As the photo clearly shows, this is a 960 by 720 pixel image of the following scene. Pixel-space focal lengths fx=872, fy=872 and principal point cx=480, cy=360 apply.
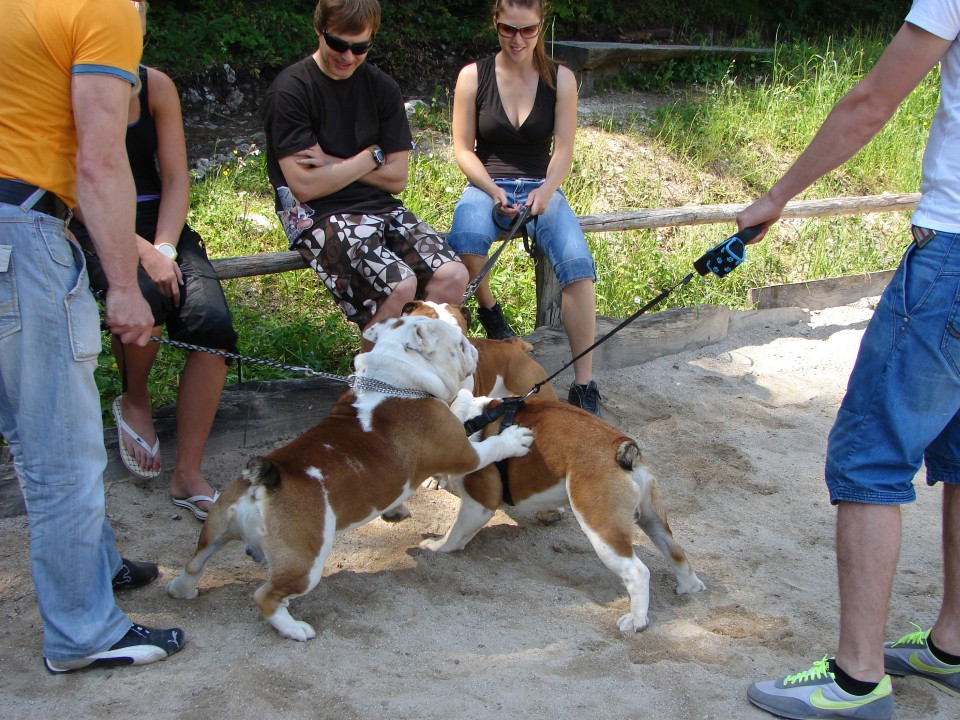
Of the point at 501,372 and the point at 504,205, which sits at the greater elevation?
the point at 504,205

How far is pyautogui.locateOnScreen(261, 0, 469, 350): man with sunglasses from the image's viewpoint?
464cm

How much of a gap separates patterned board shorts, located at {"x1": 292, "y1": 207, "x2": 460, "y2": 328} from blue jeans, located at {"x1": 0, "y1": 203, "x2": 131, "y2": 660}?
1908 mm

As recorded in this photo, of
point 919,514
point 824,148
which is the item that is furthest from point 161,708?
point 919,514

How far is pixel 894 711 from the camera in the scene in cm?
294

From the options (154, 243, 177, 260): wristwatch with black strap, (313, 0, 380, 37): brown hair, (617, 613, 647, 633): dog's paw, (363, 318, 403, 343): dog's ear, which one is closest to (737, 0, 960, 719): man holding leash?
(617, 613, 647, 633): dog's paw

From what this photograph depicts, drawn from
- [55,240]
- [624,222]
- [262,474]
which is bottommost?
[262,474]

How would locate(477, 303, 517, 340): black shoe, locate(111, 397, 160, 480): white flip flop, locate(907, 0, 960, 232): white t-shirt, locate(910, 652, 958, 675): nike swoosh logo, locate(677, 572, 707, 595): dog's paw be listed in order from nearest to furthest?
locate(907, 0, 960, 232): white t-shirt < locate(910, 652, 958, 675): nike swoosh logo < locate(677, 572, 707, 595): dog's paw < locate(111, 397, 160, 480): white flip flop < locate(477, 303, 517, 340): black shoe

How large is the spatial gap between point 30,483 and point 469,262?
9.97ft

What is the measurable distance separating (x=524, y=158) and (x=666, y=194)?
378 cm

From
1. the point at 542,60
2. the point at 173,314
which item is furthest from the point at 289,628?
the point at 542,60

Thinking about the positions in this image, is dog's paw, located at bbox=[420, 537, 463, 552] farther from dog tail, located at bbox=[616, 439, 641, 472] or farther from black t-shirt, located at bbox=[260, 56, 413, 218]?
black t-shirt, located at bbox=[260, 56, 413, 218]

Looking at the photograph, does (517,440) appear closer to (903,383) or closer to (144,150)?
(903,383)

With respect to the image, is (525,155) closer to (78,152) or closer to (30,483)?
(78,152)

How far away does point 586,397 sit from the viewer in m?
5.21
